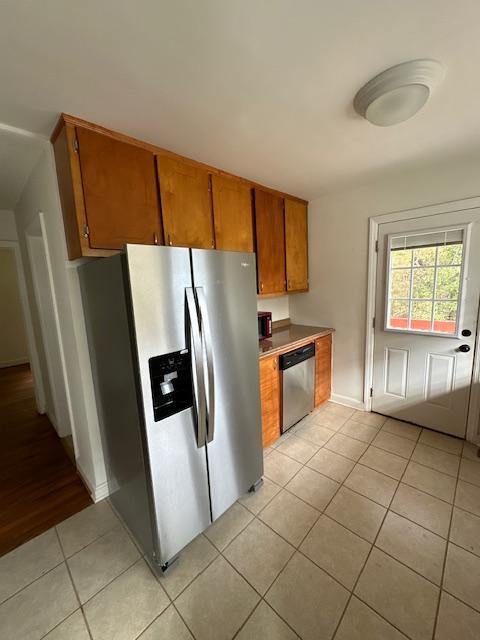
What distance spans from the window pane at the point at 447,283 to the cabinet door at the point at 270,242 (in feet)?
4.48

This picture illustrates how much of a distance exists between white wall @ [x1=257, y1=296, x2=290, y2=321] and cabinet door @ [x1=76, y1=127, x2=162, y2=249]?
5.40 feet

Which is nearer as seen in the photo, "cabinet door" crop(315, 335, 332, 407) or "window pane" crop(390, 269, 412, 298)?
"window pane" crop(390, 269, 412, 298)

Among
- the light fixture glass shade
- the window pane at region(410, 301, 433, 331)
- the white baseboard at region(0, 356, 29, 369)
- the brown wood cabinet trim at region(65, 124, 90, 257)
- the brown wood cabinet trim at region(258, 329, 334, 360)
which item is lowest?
the white baseboard at region(0, 356, 29, 369)

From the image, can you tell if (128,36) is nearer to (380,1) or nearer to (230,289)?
(380,1)

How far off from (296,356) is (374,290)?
3.51 feet

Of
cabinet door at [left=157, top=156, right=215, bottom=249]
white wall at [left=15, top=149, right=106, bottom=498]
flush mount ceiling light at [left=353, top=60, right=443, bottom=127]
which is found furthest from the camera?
cabinet door at [left=157, top=156, right=215, bottom=249]

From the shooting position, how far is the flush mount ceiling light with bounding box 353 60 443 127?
1.13 meters

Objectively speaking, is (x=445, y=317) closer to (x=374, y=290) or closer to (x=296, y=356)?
(x=374, y=290)

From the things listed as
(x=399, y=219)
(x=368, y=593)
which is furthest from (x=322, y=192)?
(x=368, y=593)

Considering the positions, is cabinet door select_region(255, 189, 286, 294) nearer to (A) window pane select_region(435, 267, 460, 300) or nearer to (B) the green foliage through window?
(B) the green foliage through window

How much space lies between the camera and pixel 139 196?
1615 millimetres

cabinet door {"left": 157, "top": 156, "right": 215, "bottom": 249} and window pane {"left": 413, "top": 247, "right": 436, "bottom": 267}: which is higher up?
cabinet door {"left": 157, "top": 156, "right": 215, "bottom": 249}

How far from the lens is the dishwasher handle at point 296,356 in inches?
91.2

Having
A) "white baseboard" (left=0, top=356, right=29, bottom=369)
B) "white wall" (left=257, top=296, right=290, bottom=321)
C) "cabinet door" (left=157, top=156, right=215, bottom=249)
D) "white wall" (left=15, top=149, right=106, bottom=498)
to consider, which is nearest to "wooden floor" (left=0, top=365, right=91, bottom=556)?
"white wall" (left=15, top=149, right=106, bottom=498)
